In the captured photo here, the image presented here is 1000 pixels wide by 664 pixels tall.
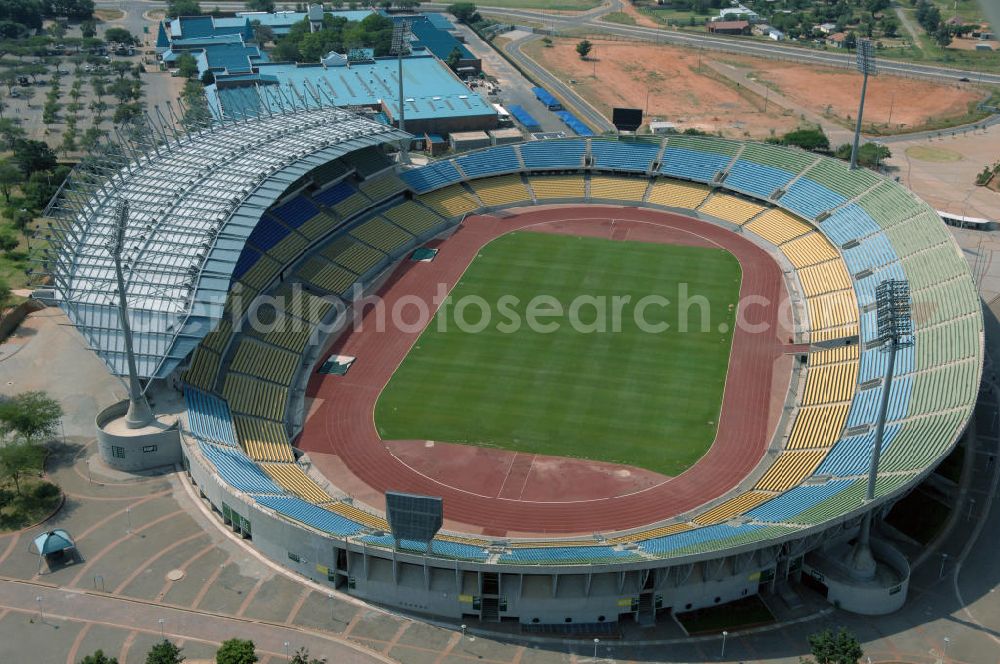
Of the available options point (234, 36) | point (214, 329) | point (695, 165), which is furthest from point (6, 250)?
point (234, 36)

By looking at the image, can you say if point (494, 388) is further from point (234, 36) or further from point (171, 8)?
point (171, 8)

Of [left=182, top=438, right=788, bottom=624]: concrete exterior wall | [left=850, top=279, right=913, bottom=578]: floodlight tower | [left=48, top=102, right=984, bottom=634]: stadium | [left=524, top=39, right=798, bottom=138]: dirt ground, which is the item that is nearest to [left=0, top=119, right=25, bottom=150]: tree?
[left=48, top=102, right=984, bottom=634]: stadium

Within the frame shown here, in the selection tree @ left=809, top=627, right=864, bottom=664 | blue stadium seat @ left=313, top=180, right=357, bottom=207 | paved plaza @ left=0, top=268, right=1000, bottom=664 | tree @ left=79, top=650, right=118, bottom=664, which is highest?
blue stadium seat @ left=313, top=180, right=357, bottom=207

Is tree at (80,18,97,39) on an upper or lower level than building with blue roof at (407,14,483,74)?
lower

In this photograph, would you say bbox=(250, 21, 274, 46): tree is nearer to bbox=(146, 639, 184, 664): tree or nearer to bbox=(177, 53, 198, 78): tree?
bbox=(177, 53, 198, 78): tree

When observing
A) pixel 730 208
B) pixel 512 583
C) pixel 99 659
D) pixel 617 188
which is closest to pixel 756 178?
pixel 730 208

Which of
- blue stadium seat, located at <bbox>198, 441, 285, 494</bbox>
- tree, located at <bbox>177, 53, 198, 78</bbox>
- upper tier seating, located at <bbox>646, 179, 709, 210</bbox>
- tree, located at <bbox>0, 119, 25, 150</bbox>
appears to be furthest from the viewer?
tree, located at <bbox>177, 53, 198, 78</bbox>
